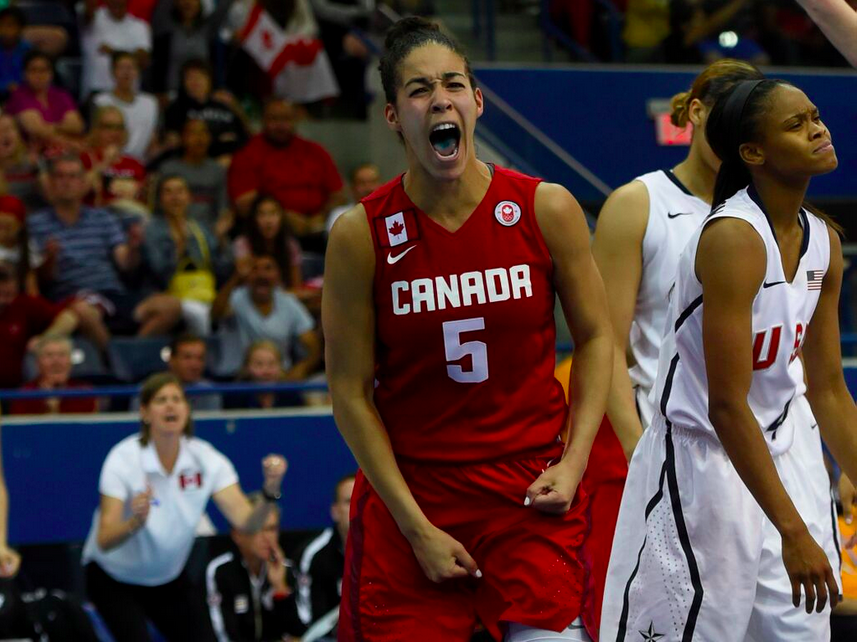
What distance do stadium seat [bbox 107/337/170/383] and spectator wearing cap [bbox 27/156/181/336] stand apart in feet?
0.39

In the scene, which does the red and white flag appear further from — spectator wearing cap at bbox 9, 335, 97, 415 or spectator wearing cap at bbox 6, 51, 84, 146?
spectator wearing cap at bbox 6, 51, 84, 146

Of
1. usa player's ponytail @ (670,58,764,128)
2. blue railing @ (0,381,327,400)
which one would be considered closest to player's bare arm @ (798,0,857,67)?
usa player's ponytail @ (670,58,764,128)

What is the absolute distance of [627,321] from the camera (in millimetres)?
4234

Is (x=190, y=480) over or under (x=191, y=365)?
under

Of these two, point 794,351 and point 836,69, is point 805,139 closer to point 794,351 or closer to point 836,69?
point 794,351

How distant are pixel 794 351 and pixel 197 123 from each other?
8004mm

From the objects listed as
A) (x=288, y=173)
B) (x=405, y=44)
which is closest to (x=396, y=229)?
(x=405, y=44)

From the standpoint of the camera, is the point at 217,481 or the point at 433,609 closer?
the point at 433,609

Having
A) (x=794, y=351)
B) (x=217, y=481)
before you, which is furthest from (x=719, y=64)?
(x=217, y=481)

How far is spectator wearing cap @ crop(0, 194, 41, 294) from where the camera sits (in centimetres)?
912

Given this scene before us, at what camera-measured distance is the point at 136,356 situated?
30.1 feet

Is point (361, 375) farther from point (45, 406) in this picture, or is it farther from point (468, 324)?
point (45, 406)

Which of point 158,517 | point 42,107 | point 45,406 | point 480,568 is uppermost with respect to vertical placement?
point 42,107

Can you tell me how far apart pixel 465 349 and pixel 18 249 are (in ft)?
20.9
